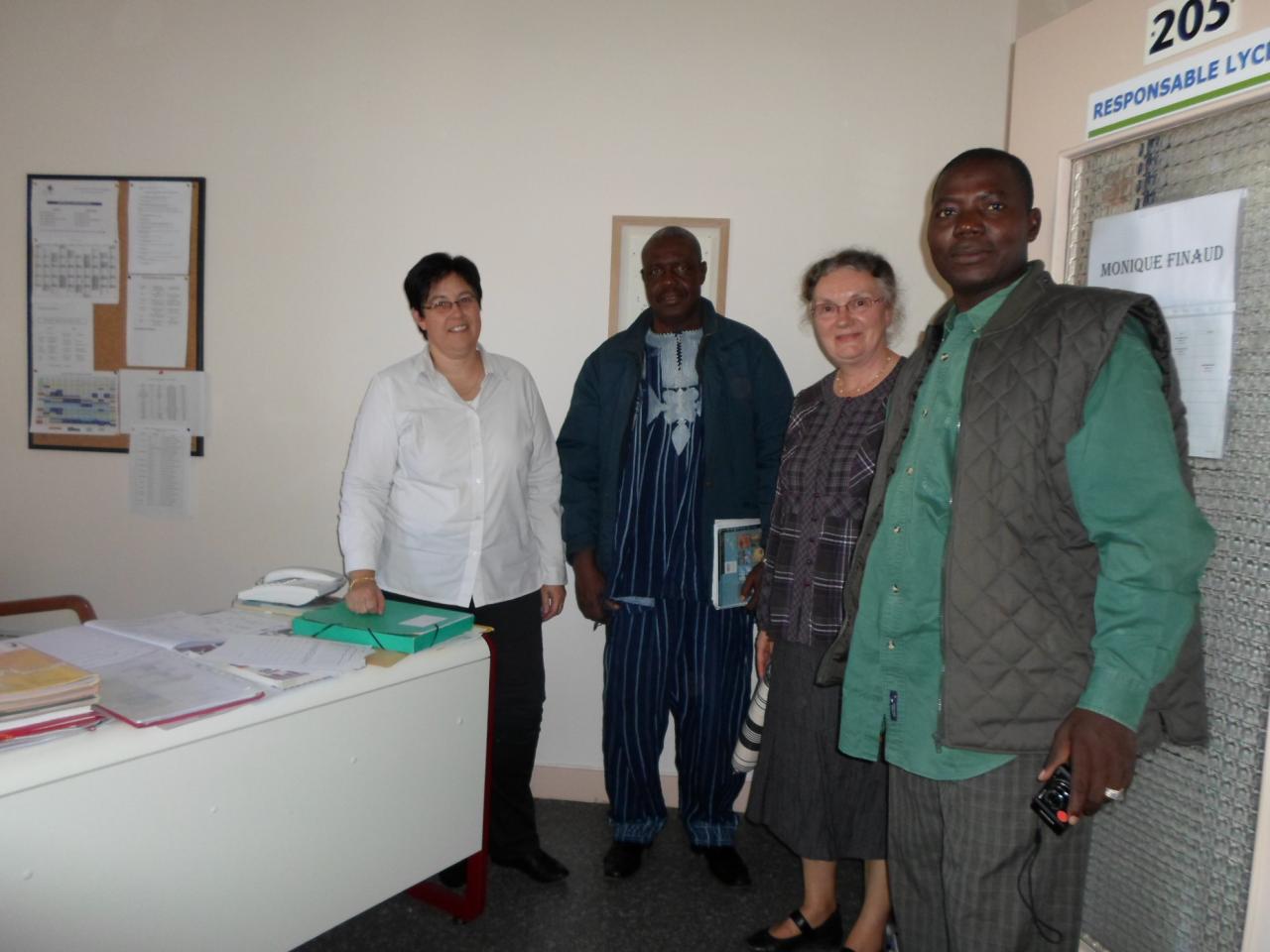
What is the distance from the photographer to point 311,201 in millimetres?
2809

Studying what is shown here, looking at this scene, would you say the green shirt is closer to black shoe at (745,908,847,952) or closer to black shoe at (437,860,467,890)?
black shoe at (745,908,847,952)

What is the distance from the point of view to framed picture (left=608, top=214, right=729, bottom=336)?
8.87 ft

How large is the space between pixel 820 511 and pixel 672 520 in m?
0.55

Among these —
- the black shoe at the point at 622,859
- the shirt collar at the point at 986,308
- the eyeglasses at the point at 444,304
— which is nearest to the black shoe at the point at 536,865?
the black shoe at the point at 622,859

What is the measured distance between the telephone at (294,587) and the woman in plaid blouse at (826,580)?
1136mm

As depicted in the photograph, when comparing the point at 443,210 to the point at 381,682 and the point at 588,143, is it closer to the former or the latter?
the point at 588,143

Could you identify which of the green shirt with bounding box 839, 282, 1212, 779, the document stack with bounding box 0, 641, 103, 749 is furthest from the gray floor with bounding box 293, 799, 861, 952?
the green shirt with bounding box 839, 282, 1212, 779

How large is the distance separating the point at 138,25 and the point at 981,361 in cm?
307

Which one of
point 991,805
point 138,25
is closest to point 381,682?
point 991,805

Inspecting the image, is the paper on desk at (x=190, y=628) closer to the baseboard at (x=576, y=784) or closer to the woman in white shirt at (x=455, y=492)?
the woman in white shirt at (x=455, y=492)

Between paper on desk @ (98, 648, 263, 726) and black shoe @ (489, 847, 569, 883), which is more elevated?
paper on desk @ (98, 648, 263, 726)

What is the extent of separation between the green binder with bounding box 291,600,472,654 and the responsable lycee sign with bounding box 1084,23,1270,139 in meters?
1.76

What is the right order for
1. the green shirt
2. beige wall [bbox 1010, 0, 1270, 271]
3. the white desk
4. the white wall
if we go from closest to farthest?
the green shirt < the white desk < beige wall [bbox 1010, 0, 1270, 271] < the white wall

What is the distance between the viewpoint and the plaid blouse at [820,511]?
1.79m
